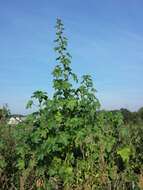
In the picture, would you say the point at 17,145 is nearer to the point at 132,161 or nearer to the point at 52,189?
the point at 52,189

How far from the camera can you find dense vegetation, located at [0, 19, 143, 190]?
22.1ft

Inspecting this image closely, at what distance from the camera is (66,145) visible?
7164 millimetres

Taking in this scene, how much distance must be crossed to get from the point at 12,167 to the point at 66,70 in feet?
5.95

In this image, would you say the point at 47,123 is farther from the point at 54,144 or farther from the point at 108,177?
the point at 108,177

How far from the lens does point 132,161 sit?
821cm

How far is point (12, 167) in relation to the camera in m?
7.43

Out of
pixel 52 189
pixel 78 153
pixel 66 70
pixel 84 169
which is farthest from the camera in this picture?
pixel 66 70

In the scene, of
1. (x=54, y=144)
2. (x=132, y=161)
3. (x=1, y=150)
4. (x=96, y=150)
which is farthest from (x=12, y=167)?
(x=132, y=161)

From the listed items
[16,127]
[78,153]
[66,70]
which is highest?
[66,70]

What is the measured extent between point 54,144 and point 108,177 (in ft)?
3.19

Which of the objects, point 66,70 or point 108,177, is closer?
point 108,177

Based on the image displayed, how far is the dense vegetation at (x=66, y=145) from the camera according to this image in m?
6.73

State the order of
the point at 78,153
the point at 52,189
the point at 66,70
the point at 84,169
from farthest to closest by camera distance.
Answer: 1. the point at 66,70
2. the point at 78,153
3. the point at 84,169
4. the point at 52,189

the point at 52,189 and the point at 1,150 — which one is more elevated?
the point at 1,150
